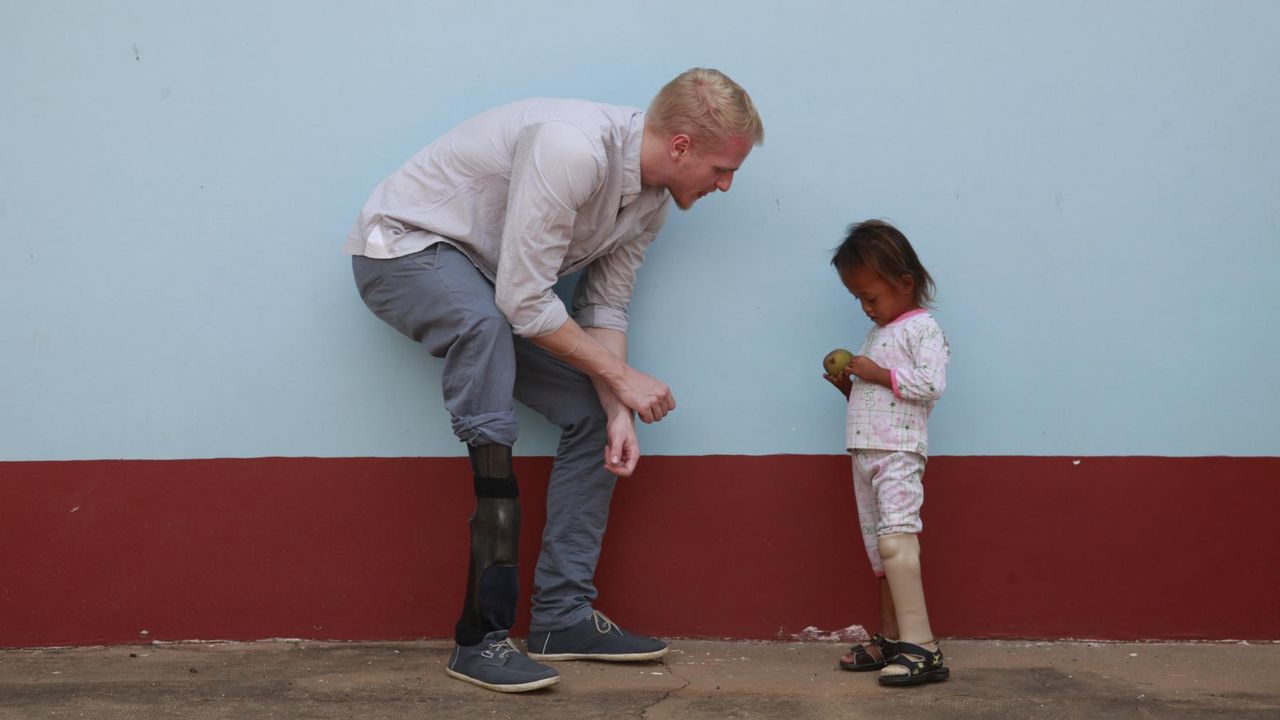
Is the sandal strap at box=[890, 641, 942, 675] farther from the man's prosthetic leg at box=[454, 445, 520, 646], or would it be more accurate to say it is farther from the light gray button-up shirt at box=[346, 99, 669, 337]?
the light gray button-up shirt at box=[346, 99, 669, 337]

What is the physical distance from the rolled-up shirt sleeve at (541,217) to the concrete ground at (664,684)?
2.82ft

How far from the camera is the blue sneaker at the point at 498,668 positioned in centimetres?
281

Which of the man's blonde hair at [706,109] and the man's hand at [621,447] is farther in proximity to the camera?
the man's hand at [621,447]

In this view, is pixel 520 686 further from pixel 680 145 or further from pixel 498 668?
pixel 680 145

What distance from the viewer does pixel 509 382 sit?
2848 mm

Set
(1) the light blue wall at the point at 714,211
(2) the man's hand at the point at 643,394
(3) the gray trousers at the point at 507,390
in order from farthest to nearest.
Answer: (1) the light blue wall at the point at 714,211 < (2) the man's hand at the point at 643,394 < (3) the gray trousers at the point at 507,390

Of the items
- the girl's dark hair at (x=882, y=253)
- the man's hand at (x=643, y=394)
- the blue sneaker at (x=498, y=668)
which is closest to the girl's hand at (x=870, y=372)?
the girl's dark hair at (x=882, y=253)

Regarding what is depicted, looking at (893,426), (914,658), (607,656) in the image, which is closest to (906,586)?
(914,658)

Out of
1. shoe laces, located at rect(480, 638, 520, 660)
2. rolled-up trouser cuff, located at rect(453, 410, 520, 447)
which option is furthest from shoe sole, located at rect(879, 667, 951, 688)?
rolled-up trouser cuff, located at rect(453, 410, 520, 447)

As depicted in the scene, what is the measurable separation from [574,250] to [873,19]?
1.00 meters

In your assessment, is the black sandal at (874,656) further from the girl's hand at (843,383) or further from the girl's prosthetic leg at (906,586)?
the girl's hand at (843,383)

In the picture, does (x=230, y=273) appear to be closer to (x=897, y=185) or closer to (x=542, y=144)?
(x=542, y=144)

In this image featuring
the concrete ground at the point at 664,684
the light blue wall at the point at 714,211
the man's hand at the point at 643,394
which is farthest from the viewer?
the light blue wall at the point at 714,211

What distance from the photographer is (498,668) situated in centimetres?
284
